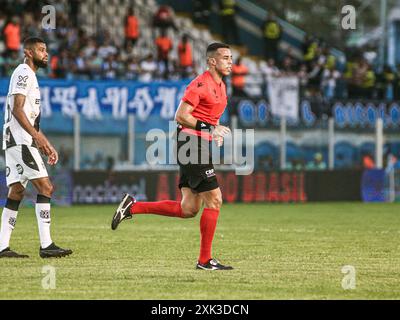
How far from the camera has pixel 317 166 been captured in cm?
2867

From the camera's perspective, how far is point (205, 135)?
11.7 m

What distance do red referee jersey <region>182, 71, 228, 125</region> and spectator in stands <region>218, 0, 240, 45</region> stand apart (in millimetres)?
23641

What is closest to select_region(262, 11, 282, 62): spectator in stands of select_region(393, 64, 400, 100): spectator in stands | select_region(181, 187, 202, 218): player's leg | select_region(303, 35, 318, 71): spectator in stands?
select_region(303, 35, 318, 71): spectator in stands

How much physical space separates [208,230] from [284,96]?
58.1 ft

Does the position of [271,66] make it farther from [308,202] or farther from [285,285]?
[285,285]

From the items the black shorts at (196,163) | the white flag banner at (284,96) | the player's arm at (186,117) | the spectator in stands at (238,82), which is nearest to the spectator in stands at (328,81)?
the white flag banner at (284,96)

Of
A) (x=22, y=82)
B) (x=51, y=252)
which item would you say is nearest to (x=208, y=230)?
(x=51, y=252)

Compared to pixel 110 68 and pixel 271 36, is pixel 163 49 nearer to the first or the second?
pixel 110 68

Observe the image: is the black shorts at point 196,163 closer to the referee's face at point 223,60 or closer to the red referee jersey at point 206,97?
the red referee jersey at point 206,97

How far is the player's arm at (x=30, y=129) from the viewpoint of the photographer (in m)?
12.1

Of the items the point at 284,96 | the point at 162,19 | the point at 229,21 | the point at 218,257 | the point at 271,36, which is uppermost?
the point at 229,21

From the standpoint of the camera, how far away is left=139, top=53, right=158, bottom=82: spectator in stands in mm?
28984

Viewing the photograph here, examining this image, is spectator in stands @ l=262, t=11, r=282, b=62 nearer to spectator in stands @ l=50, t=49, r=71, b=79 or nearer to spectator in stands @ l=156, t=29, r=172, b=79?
spectator in stands @ l=156, t=29, r=172, b=79

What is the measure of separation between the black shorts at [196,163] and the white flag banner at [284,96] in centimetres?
1691
